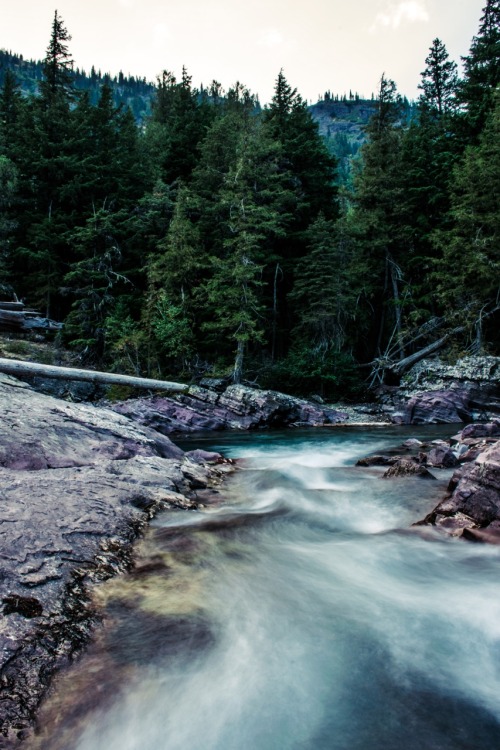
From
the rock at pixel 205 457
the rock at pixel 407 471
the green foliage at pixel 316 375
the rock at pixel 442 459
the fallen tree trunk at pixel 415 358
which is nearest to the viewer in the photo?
the rock at pixel 407 471

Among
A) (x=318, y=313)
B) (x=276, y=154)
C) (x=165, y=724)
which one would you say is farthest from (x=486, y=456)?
(x=276, y=154)

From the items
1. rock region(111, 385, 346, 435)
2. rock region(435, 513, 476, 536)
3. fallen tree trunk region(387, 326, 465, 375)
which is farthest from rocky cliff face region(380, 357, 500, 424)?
rock region(435, 513, 476, 536)

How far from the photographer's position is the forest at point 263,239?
63.5 ft

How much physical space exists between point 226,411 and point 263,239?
33.5 ft

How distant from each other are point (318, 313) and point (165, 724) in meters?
19.8

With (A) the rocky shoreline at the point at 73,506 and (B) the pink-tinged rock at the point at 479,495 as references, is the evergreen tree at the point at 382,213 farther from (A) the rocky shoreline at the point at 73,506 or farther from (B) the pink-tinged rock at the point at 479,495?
(B) the pink-tinged rock at the point at 479,495

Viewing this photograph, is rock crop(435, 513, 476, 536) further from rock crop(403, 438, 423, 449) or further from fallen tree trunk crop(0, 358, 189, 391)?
fallen tree trunk crop(0, 358, 189, 391)

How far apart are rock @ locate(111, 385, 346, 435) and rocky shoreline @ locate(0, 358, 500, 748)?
→ 7.01 m

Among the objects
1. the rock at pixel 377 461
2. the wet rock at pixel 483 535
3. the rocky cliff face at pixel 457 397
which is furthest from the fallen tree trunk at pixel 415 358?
the wet rock at pixel 483 535

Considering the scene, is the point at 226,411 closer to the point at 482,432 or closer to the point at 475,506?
the point at 482,432

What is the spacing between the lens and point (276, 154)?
2330cm

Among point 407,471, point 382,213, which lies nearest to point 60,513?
point 407,471

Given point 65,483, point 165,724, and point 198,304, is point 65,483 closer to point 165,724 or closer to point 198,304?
point 165,724

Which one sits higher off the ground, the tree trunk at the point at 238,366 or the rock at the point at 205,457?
the tree trunk at the point at 238,366
